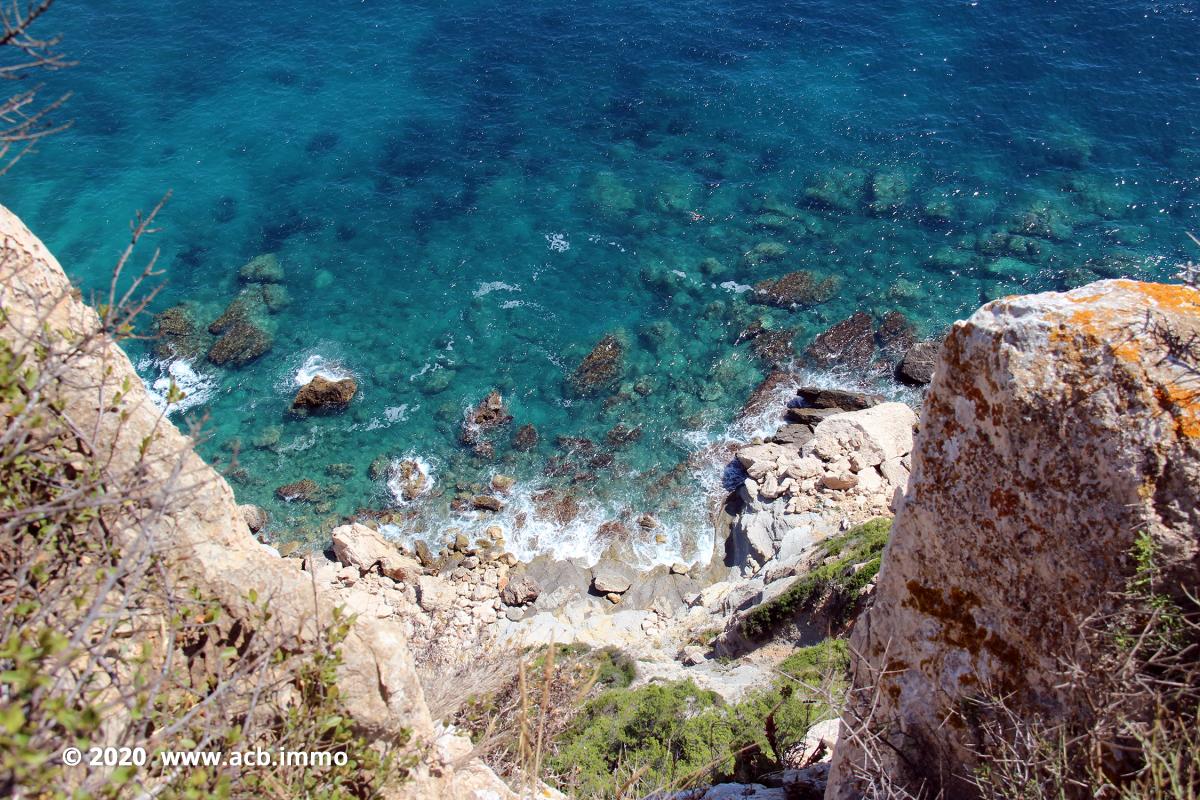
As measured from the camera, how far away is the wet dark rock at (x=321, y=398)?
27.6 meters

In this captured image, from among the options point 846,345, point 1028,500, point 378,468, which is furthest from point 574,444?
point 1028,500

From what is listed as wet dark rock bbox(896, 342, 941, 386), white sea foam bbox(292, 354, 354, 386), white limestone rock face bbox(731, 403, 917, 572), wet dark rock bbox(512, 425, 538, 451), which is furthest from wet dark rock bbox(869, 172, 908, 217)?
white sea foam bbox(292, 354, 354, 386)

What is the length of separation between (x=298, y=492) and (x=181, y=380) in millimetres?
7468

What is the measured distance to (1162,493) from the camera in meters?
6.27

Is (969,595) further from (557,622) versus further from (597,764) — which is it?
(557,622)

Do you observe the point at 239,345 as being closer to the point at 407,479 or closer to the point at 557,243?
the point at 407,479

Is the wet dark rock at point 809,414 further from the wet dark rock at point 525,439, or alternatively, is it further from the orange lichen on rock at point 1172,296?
the orange lichen on rock at point 1172,296

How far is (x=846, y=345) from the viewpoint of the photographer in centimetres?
2831

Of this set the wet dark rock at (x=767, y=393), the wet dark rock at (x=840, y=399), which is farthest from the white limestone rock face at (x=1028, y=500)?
the wet dark rock at (x=767, y=393)

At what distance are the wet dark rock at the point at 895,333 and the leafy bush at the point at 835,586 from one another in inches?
452

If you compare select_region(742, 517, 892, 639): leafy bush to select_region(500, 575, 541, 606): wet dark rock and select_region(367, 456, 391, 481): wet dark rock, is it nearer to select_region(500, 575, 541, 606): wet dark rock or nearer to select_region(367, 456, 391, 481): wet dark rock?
select_region(500, 575, 541, 606): wet dark rock

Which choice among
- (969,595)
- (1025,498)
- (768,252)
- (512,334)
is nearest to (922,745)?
(969,595)

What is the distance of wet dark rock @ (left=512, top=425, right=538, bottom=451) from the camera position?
26484mm

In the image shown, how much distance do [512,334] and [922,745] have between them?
23.7 m
